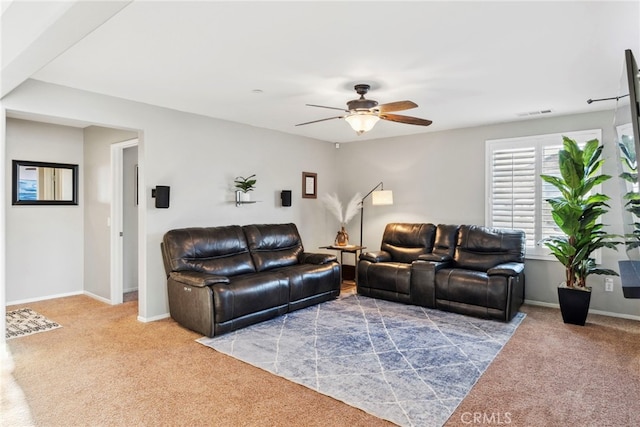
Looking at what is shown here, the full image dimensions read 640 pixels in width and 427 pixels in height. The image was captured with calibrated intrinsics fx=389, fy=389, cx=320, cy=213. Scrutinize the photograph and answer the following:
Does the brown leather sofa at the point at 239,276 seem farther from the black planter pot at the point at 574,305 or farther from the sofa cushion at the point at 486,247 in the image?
the black planter pot at the point at 574,305

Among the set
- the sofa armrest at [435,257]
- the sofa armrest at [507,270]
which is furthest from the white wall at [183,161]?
the sofa armrest at [507,270]

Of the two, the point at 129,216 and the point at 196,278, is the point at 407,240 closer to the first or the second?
the point at 196,278

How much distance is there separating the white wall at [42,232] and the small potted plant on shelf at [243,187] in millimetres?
2364

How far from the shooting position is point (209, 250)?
4.55 m

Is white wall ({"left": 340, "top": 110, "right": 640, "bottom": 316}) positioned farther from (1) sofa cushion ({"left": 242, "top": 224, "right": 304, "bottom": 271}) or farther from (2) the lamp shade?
(1) sofa cushion ({"left": 242, "top": 224, "right": 304, "bottom": 271})

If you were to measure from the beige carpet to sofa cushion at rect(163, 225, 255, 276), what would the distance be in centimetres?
72

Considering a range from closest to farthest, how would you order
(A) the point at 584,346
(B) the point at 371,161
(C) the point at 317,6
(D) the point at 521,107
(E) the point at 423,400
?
(C) the point at 317,6 → (E) the point at 423,400 → (A) the point at 584,346 → (D) the point at 521,107 → (B) the point at 371,161

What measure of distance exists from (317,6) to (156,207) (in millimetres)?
3047

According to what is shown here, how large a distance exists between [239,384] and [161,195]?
2.39m

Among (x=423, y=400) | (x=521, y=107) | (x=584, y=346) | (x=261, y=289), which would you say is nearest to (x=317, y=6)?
(x=423, y=400)

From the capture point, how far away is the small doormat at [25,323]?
12.9ft

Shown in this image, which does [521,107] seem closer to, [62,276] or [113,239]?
[113,239]

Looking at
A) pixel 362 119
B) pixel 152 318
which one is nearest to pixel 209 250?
pixel 152 318

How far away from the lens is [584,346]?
3611 mm
